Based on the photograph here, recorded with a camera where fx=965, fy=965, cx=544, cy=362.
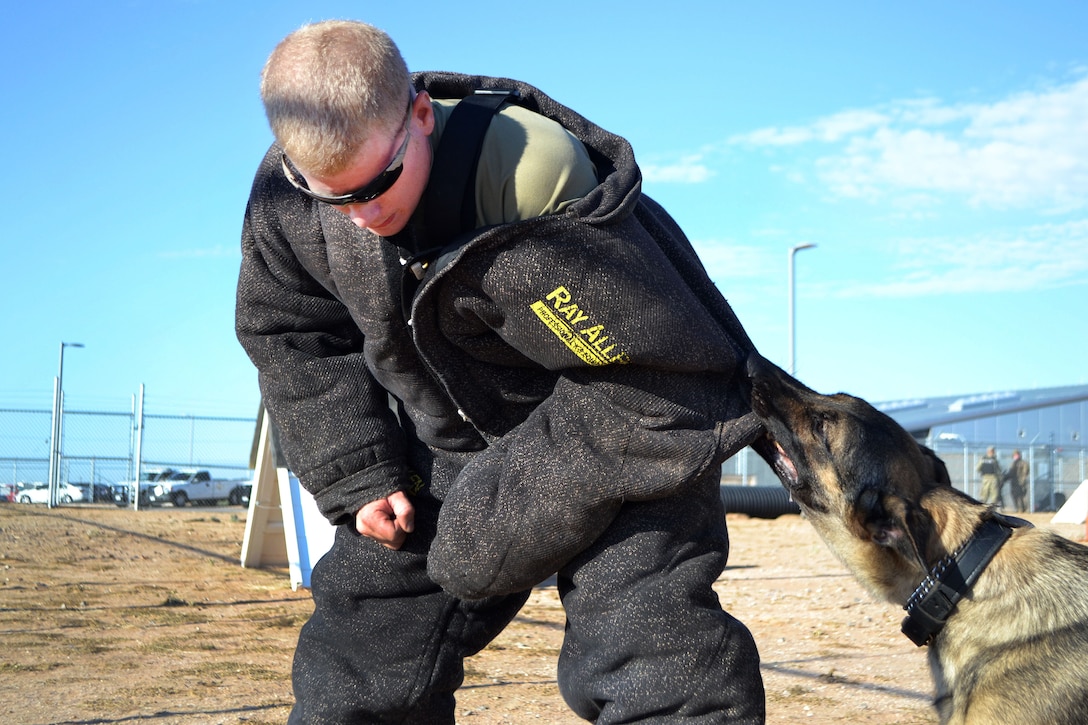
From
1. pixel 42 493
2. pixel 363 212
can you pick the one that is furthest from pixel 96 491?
pixel 363 212

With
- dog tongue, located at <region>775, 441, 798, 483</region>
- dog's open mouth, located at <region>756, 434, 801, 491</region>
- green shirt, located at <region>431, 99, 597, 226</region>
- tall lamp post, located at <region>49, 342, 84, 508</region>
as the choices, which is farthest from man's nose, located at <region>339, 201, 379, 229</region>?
tall lamp post, located at <region>49, 342, 84, 508</region>

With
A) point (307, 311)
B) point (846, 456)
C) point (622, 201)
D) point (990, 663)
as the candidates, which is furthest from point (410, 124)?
point (990, 663)

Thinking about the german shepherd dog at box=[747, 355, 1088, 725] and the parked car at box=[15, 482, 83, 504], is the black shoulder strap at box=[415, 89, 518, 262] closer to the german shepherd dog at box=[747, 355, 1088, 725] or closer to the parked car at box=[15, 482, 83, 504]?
the german shepherd dog at box=[747, 355, 1088, 725]

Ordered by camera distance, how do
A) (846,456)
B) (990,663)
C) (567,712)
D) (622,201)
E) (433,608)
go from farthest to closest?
(567,712)
(846,456)
(990,663)
(433,608)
(622,201)

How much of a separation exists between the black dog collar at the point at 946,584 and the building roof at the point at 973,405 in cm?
3171

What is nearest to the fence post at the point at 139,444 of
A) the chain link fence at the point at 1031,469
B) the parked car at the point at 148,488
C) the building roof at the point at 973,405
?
the parked car at the point at 148,488

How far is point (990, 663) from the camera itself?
3.14 meters

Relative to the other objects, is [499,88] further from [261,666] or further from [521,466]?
[261,666]

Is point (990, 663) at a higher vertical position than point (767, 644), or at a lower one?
higher

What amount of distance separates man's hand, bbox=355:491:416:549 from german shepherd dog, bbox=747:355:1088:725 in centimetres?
102

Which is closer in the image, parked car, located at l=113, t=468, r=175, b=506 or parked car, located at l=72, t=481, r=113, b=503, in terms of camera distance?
parked car, located at l=72, t=481, r=113, b=503

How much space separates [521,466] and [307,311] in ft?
2.77

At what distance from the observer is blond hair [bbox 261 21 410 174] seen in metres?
1.99

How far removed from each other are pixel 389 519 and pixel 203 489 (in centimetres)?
1912
